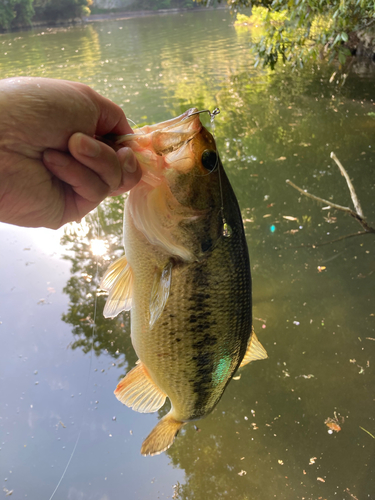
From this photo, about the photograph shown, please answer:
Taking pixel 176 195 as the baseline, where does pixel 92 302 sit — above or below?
below

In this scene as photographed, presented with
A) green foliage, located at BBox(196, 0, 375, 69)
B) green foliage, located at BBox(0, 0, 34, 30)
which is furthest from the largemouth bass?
green foliage, located at BBox(0, 0, 34, 30)

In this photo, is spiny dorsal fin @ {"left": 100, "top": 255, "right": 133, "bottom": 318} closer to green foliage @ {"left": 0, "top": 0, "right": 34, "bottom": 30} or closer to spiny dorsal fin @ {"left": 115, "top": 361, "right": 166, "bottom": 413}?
spiny dorsal fin @ {"left": 115, "top": 361, "right": 166, "bottom": 413}

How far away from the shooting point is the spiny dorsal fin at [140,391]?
1702 mm

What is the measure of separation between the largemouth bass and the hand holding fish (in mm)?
111

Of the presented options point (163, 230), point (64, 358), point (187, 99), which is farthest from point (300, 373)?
point (187, 99)

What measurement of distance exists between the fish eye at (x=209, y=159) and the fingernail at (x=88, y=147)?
1.18 ft

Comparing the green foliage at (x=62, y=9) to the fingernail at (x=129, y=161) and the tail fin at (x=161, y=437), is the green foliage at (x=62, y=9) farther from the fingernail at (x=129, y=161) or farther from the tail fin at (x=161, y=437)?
the tail fin at (x=161, y=437)

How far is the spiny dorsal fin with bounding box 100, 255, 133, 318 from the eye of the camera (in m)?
1.55

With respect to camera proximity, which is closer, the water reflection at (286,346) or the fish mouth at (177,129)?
the fish mouth at (177,129)

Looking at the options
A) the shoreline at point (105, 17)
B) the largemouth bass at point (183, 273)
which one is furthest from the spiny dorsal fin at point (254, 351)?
the shoreline at point (105, 17)

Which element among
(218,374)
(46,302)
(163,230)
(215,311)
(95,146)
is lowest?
(46,302)

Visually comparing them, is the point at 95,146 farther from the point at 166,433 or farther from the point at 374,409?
the point at 374,409

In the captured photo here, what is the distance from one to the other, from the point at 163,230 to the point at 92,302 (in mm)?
2743

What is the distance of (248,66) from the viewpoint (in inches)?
548
